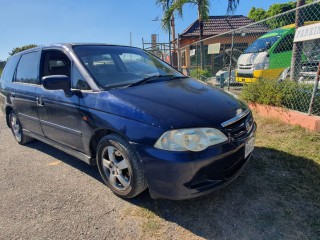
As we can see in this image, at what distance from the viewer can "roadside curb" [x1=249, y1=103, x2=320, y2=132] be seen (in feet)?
12.0

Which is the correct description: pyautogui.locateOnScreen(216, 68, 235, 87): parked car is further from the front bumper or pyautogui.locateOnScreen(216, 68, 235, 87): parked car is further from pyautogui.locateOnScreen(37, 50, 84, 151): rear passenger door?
the front bumper

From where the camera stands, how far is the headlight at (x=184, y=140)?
6.83ft

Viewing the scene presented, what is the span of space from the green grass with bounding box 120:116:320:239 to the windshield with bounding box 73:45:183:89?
1.38m

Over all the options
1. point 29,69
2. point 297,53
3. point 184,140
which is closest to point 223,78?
point 297,53

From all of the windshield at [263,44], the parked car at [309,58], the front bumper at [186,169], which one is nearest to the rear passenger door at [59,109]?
the front bumper at [186,169]

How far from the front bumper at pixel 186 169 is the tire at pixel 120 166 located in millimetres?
128

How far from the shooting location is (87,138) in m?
2.75

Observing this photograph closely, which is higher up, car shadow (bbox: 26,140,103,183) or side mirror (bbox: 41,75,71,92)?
side mirror (bbox: 41,75,71,92)

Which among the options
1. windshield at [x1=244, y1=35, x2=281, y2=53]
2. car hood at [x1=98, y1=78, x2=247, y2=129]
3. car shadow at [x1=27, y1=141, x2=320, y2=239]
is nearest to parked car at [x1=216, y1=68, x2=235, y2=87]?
windshield at [x1=244, y1=35, x2=281, y2=53]

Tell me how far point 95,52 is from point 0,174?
87.6 inches

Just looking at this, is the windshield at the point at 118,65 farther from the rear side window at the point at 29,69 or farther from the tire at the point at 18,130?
the tire at the point at 18,130

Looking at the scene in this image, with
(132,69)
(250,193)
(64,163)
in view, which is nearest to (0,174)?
(64,163)

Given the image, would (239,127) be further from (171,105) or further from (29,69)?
(29,69)

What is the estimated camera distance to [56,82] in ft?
8.98
